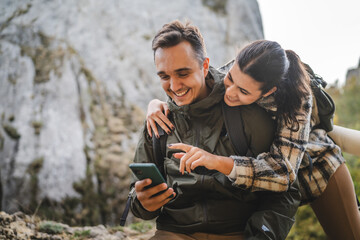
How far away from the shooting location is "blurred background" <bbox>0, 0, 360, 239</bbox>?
259 inches

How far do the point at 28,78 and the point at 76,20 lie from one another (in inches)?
106

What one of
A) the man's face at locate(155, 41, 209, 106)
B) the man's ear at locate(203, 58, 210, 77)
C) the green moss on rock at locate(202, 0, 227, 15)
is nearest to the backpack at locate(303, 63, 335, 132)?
the man's ear at locate(203, 58, 210, 77)

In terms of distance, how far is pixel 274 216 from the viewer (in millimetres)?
2109

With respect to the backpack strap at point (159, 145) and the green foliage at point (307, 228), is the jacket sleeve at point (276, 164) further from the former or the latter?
the green foliage at point (307, 228)

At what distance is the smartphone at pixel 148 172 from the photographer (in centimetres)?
184

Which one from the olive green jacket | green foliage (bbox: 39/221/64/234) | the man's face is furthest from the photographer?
green foliage (bbox: 39/221/64/234)

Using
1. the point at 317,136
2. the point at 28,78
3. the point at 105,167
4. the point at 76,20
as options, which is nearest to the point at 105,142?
the point at 105,167

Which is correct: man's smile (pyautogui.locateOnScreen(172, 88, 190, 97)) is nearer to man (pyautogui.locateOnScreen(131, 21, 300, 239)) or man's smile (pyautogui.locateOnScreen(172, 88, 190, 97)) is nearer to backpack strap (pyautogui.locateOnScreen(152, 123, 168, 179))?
man (pyautogui.locateOnScreen(131, 21, 300, 239))

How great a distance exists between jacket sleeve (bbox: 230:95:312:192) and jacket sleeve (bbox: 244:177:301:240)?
0.16 m

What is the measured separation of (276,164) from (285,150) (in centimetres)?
14

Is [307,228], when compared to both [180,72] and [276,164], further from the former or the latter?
[180,72]

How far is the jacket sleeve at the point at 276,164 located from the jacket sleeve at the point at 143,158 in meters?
0.81

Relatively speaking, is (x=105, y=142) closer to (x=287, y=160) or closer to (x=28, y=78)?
(x=28, y=78)

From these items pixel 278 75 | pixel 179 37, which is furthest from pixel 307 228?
pixel 179 37
